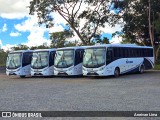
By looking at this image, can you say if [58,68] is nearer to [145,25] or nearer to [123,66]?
[123,66]

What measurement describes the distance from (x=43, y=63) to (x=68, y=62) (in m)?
2.87

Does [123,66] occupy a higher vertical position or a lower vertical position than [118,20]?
lower

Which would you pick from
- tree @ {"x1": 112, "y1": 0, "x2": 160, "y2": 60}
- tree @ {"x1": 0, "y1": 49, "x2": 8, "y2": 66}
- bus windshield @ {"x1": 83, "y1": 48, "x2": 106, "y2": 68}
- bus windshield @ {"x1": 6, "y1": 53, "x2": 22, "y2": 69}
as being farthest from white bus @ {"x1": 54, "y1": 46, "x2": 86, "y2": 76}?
tree @ {"x1": 0, "y1": 49, "x2": 8, "y2": 66}

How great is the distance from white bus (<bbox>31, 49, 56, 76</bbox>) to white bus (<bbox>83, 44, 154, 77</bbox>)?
4.14m

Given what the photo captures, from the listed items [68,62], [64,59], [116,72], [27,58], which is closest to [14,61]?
[27,58]

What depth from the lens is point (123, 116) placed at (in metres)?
10.6

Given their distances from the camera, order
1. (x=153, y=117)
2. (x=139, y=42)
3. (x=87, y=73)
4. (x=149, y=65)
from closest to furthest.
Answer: (x=153, y=117)
(x=87, y=73)
(x=149, y=65)
(x=139, y=42)

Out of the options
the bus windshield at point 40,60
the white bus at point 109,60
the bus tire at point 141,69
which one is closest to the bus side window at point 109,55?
the white bus at point 109,60

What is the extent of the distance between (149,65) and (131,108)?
24.4 metres

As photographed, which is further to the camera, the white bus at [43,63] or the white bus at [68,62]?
the white bus at [43,63]

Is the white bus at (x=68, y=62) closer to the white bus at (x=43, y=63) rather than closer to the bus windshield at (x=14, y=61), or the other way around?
the white bus at (x=43, y=63)

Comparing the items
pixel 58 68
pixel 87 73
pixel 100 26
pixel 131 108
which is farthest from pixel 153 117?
pixel 100 26

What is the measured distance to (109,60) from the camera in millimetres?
27875

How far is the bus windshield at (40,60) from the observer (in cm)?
3125
